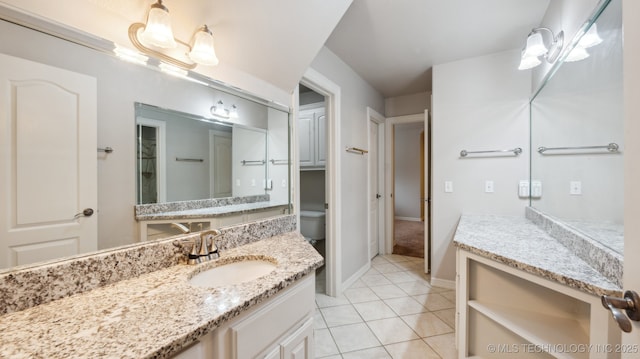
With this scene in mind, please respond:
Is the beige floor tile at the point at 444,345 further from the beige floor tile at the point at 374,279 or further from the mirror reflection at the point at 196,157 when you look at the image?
the mirror reflection at the point at 196,157

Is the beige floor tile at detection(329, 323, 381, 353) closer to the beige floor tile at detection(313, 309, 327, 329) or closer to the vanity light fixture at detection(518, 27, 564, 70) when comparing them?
the beige floor tile at detection(313, 309, 327, 329)

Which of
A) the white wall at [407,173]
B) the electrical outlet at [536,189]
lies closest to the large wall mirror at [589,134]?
the electrical outlet at [536,189]

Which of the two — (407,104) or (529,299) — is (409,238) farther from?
(529,299)

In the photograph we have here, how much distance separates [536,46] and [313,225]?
2660 millimetres

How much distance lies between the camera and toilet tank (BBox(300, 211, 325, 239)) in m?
3.19

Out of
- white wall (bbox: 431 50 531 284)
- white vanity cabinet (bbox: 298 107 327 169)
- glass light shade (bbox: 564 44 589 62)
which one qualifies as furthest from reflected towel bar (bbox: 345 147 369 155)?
glass light shade (bbox: 564 44 589 62)

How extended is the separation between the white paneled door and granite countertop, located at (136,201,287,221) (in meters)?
0.22

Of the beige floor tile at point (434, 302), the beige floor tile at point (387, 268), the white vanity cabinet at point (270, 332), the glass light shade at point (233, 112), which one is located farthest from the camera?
the beige floor tile at point (387, 268)

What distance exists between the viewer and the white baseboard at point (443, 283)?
2.65 meters

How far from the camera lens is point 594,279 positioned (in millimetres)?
897

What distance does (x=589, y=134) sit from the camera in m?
1.27

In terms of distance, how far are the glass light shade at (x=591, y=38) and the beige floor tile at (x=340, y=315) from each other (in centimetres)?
225

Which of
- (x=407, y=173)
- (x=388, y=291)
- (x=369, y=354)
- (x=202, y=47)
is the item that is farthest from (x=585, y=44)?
(x=407, y=173)

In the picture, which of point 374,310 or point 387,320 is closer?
point 387,320
